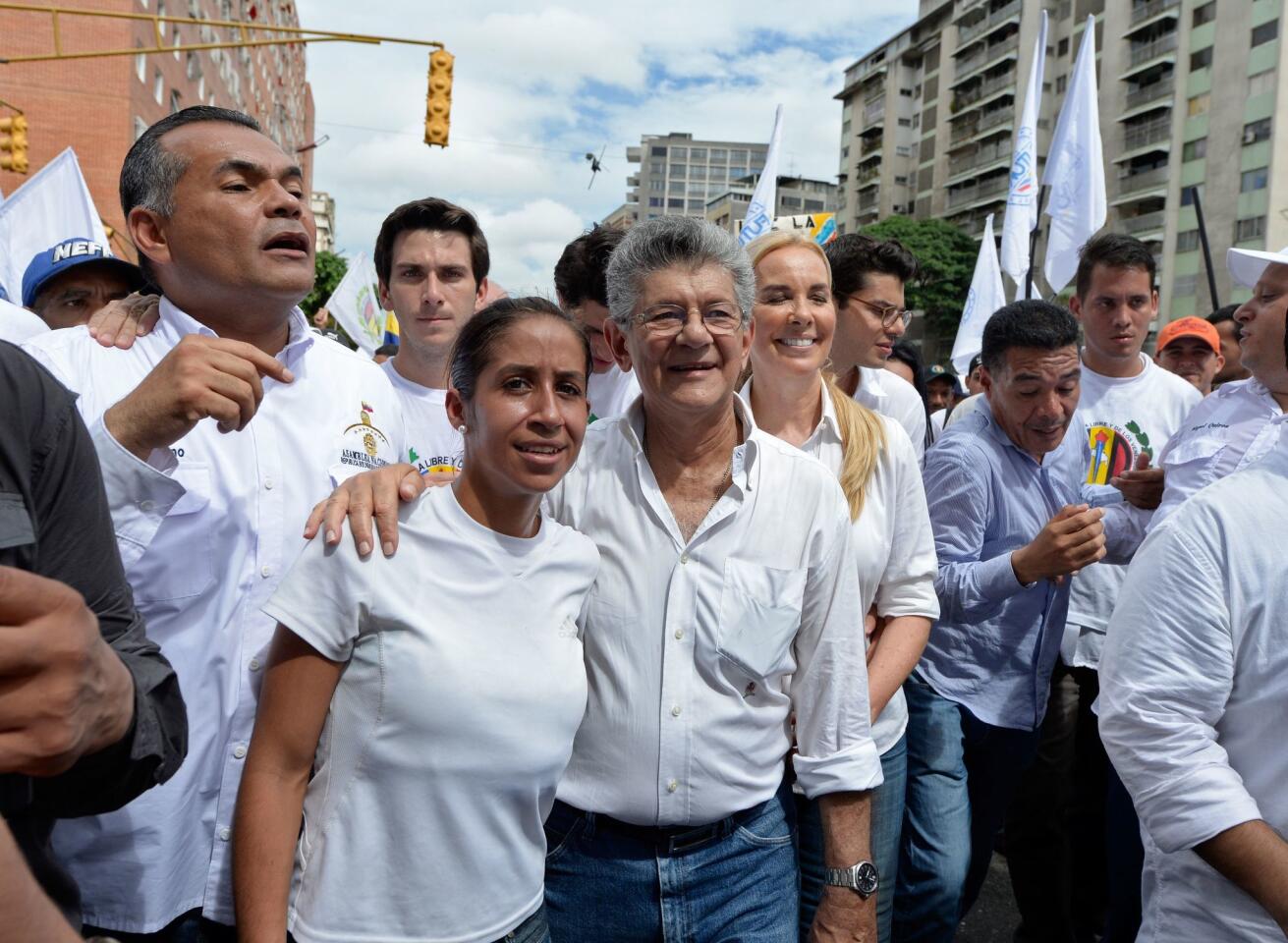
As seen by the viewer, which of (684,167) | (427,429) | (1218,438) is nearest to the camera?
(1218,438)

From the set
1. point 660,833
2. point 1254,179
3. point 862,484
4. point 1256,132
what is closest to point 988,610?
point 862,484

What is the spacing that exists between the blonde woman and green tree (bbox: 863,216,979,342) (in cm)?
5628

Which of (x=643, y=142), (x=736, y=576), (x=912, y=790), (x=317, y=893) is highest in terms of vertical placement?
(x=643, y=142)

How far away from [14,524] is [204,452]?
914 mm

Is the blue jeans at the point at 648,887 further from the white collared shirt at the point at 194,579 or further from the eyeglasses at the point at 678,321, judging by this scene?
the eyeglasses at the point at 678,321

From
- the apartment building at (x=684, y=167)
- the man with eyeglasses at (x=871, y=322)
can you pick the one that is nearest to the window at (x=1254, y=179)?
the man with eyeglasses at (x=871, y=322)

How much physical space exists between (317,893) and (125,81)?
35.0m

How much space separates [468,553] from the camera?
6.24 feet

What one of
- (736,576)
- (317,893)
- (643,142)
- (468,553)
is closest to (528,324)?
(468,553)

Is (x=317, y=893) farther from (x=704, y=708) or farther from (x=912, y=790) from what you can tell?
(x=912, y=790)

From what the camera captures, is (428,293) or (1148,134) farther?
(1148,134)

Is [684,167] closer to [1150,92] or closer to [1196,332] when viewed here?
[1150,92]

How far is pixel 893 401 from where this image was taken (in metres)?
3.75

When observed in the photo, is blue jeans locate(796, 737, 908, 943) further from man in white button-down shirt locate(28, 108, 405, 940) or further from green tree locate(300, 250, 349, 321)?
green tree locate(300, 250, 349, 321)
